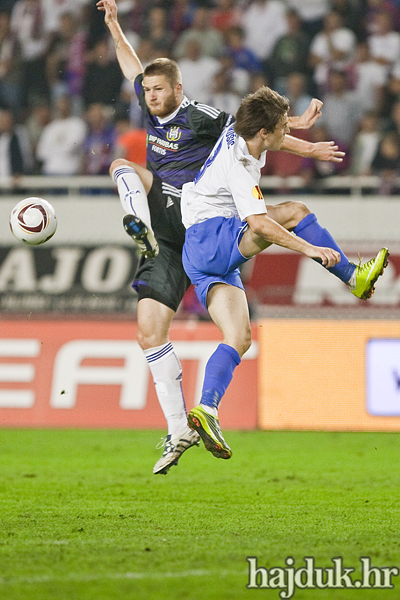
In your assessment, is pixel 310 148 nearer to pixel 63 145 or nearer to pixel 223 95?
pixel 223 95

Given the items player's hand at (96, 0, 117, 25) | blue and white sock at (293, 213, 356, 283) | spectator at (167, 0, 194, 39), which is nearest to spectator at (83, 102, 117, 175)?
spectator at (167, 0, 194, 39)

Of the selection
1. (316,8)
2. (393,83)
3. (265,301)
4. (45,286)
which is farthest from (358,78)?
(45,286)

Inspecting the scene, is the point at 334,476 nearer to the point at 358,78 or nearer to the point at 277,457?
the point at 277,457

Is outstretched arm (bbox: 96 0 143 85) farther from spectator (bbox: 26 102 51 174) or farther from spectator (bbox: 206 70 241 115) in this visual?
spectator (bbox: 26 102 51 174)

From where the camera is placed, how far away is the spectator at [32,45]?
43.7 ft

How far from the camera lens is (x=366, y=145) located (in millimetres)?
12039

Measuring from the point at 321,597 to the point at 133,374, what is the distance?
21.1ft

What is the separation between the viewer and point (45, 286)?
11805mm

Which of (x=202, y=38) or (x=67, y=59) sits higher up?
(x=202, y=38)

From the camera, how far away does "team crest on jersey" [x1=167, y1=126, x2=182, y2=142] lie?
590 cm

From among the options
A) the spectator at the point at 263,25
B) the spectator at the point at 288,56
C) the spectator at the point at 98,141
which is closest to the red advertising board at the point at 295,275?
the spectator at the point at 288,56

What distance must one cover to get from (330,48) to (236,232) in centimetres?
814

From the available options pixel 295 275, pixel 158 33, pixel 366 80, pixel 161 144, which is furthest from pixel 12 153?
pixel 161 144

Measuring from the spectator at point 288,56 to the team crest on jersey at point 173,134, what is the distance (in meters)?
6.91
